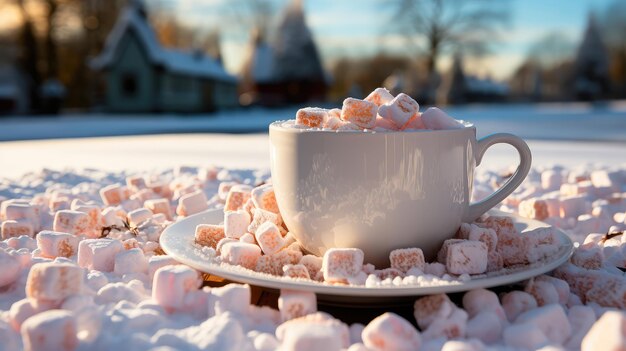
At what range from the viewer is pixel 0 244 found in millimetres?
1704

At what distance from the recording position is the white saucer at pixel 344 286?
101cm

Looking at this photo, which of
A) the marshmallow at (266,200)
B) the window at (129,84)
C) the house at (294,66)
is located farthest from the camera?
the house at (294,66)

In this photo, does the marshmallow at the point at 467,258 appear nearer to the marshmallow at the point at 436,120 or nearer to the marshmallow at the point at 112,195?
the marshmallow at the point at 436,120

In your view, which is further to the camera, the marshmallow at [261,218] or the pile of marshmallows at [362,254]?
the marshmallow at [261,218]

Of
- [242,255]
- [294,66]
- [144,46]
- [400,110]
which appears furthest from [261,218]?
[294,66]

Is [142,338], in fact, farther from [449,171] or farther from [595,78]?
[595,78]

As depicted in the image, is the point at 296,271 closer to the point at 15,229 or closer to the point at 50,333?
the point at 50,333

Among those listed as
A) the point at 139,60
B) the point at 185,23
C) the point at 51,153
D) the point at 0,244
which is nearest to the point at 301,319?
the point at 0,244

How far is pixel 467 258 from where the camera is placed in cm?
117

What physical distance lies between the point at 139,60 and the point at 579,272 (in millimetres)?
15668

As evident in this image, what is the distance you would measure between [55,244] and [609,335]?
4.48 feet

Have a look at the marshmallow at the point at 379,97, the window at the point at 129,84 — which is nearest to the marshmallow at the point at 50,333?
the marshmallow at the point at 379,97

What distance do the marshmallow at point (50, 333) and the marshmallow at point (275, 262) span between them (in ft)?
1.34

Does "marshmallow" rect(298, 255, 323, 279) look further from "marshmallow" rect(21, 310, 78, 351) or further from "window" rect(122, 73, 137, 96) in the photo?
"window" rect(122, 73, 137, 96)
